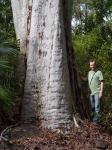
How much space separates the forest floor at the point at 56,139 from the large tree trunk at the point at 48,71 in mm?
324

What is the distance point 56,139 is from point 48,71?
1.53 meters

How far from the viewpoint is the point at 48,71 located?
433 inches

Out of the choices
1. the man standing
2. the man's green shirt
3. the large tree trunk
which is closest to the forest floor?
the large tree trunk

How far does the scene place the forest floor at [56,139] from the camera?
388 inches

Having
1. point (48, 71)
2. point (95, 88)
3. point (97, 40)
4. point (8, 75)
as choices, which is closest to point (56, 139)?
point (48, 71)

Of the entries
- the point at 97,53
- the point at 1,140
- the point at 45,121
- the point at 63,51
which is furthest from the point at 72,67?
the point at 97,53

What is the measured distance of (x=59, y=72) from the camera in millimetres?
10992

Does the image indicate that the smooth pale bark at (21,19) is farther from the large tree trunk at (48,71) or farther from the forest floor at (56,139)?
the forest floor at (56,139)

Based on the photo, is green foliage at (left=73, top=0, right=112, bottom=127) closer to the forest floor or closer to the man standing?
the man standing

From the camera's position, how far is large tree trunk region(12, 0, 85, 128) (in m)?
10.9

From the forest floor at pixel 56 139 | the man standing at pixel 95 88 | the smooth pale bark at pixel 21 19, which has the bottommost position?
the forest floor at pixel 56 139

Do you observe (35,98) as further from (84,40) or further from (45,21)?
(84,40)

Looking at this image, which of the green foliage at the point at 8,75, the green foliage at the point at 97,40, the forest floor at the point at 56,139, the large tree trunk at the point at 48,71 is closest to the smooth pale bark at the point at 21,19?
the green foliage at the point at 8,75

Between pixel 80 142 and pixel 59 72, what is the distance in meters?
1.58
